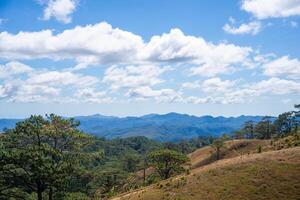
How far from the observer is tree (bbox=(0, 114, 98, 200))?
136ft

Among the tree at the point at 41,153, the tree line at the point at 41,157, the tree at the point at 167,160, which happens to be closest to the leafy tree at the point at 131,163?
the tree at the point at 167,160

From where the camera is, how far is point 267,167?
48.6m

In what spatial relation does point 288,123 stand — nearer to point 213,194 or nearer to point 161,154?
point 161,154

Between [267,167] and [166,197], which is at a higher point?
[267,167]

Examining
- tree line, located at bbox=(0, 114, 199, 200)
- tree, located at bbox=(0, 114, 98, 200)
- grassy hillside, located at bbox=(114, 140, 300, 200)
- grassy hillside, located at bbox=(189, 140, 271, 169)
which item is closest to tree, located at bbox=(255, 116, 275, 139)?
grassy hillside, located at bbox=(189, 140, 271, 169)

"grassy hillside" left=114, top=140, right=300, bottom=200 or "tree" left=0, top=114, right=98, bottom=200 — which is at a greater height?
"tree" left=0, top=114, right=98, bottom=200

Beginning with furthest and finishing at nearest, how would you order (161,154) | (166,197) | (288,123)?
1. (288,123)
2. (161,154)
3. (166,197)

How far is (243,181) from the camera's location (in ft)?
151

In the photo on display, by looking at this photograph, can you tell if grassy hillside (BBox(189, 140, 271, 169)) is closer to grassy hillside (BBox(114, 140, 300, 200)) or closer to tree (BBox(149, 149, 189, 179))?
tree (BBox(149, 149, 189, 179))

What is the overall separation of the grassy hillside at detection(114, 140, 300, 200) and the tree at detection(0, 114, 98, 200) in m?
10.2

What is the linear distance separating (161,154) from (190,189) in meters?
36.1

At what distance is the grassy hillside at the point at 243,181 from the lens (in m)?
43.4

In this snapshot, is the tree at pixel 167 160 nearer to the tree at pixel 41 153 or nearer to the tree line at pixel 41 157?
the tree line at pixel 41 157

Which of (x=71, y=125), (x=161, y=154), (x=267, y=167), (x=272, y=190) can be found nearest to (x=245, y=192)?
(x=272, y=190)
